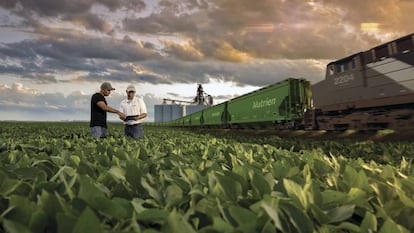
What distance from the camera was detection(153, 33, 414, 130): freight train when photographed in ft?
50.8

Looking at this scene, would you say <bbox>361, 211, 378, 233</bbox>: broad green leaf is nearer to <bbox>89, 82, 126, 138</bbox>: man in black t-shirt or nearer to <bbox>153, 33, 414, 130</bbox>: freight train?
<bbox>89, 82, 126, 138</bbox>: man in black t-shirt

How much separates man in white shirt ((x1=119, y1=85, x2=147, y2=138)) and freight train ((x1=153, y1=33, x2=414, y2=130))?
37.4ft

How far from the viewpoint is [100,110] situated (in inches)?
388

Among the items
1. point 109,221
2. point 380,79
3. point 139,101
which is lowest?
point 109,221

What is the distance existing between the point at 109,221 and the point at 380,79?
17706 mm

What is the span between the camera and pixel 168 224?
97cm

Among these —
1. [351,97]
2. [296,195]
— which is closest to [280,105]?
[351,97]

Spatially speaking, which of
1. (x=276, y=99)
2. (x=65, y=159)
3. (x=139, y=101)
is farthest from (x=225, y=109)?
(x=65, y=159)

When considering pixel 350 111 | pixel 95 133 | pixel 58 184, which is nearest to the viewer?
pixel 58 184

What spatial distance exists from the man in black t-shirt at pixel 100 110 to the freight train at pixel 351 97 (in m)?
12.4

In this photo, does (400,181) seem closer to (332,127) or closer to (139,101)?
(139,101)

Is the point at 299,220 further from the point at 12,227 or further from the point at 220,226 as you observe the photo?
the point at 12,227

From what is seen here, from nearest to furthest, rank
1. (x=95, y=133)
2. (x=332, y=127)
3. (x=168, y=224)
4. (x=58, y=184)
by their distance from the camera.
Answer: (x=168, y=224) < (x=58, y=184) < (x=95, y=133) < (x=332, y=127)

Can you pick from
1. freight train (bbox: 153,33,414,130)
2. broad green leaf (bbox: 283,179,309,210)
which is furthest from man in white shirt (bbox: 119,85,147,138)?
freight train (bbox: 153,33,414,130)
